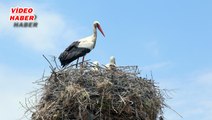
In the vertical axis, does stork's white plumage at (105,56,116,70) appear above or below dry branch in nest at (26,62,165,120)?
above

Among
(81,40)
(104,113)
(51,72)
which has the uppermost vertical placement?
(81,40)

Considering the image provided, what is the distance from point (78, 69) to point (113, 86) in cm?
69

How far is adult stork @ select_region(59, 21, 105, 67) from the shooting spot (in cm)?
1047

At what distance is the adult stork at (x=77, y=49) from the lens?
1047 cm

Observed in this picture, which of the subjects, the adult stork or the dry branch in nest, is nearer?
the dry branch in nest

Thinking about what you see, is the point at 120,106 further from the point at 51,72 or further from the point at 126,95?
the point at 51,72

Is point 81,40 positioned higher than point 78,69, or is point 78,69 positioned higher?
point 81,40

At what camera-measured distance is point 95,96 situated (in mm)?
9109

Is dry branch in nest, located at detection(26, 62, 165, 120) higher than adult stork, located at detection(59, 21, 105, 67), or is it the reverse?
adult stork, located at detection(59, 21, 105, 67)

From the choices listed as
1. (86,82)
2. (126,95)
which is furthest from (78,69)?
(126,95)

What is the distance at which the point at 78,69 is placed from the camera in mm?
9477

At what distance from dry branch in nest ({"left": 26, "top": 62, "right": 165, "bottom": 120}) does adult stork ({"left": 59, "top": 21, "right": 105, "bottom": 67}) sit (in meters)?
0.88

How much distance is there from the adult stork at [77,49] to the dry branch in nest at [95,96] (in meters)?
0.88

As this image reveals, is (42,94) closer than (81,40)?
Yes
